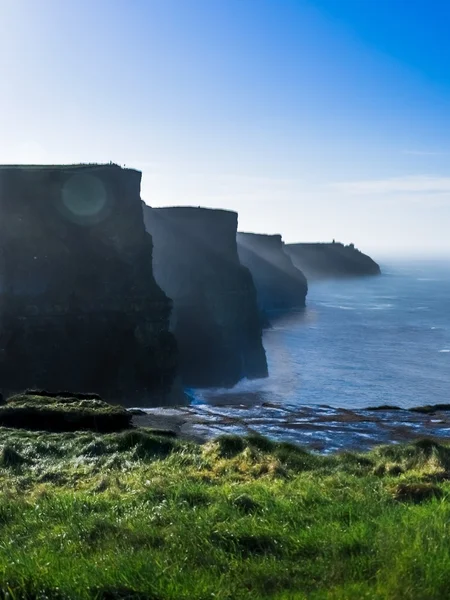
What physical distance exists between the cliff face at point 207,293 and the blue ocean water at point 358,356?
420 centimetres

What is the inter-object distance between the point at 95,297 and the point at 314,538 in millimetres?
48318

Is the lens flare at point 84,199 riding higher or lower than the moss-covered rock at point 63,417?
higher

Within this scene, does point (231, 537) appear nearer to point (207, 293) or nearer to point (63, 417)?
point (63, 417)

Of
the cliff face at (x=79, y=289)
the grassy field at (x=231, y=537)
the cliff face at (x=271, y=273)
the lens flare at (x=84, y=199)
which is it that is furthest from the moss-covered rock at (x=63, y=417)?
the cliff face at (x=271, y=273)

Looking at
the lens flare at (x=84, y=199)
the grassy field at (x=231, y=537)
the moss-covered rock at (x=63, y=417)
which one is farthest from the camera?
the lens flare at (x=84, y=199)

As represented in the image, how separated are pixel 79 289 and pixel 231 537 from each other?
47940mm

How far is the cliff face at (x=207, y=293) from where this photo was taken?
7475 centimetres

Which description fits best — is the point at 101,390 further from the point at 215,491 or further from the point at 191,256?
the point at 215,491

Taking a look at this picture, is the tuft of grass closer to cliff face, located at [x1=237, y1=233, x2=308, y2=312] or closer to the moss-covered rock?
the moss-covered rock

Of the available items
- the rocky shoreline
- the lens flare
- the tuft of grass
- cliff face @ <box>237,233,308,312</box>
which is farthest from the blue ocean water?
the tuft of grass

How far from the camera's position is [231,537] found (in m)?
5.80

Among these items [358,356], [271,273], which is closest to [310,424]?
[358,356]

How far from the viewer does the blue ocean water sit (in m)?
57.1

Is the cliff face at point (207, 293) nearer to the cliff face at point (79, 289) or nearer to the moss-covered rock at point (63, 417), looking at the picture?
the cliff face at point (79, 289)
